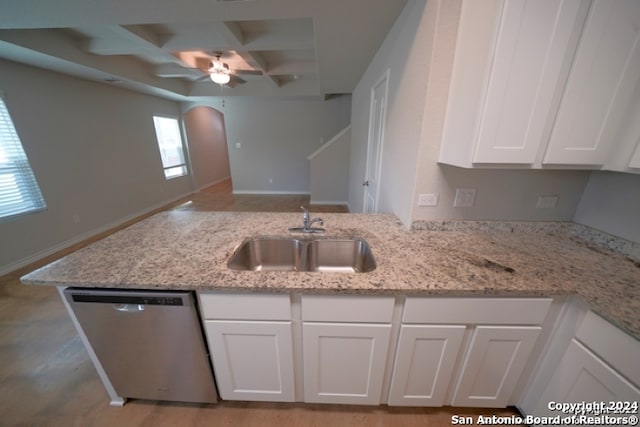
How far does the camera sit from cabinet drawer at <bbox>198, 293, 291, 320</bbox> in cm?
96

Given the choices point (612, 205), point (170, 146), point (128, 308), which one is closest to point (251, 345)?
point (128, 308)

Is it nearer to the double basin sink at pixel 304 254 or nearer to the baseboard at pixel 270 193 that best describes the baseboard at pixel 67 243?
the baseboard at pixel 270 193

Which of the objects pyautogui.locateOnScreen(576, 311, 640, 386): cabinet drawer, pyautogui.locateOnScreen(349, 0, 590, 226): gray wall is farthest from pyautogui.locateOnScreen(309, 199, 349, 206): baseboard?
pyautogui.locateOnScreen(576, 311, 640, 386): cabinet drawer

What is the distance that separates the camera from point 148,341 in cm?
107

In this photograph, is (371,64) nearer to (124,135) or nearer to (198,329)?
(198,329)

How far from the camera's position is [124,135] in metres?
3.97

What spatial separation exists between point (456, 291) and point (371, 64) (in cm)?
270

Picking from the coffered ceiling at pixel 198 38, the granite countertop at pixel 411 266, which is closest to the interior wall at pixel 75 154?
the coffered ceiling at pixel 198 38

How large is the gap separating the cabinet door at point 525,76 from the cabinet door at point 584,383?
86 centimetres

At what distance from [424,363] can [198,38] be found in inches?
144

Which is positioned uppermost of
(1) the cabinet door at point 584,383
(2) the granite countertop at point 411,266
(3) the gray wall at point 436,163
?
(3) the gray wall at point 436,163

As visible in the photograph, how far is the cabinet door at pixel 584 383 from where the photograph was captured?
78 centimetres

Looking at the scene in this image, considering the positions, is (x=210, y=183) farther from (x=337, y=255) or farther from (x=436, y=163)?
(x=436, y=163)

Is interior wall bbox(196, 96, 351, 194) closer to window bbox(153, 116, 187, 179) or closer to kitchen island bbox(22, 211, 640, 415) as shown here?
window bbox(153, 116, 187, 179)
